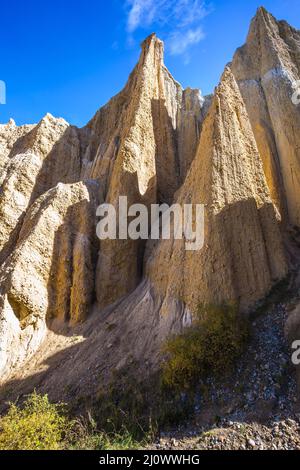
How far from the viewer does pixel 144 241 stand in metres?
14.4

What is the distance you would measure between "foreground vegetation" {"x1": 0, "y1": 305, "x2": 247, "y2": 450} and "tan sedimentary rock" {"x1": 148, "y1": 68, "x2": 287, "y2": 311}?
4.03ft

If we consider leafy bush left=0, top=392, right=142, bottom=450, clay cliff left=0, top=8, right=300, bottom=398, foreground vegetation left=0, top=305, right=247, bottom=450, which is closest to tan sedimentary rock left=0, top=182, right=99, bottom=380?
clay cliff left=0, top=8, right=300, bottom=398

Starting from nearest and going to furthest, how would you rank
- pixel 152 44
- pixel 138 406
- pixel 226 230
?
pixel 138 406 < pixel 226 230 < pixel 152 44

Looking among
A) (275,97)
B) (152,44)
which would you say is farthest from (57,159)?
(275,97)

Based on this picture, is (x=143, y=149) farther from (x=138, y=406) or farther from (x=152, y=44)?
(x=138, y=406)

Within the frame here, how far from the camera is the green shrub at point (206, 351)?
781cm

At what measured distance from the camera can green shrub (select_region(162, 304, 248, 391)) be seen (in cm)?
781

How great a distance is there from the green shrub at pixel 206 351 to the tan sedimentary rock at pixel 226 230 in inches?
42.6

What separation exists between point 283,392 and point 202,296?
3.56 m

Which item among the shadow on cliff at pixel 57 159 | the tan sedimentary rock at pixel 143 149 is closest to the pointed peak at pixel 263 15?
the tan sedimentary rock at pixel 143 149

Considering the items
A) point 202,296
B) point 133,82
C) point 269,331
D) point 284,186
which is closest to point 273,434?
point 269,331

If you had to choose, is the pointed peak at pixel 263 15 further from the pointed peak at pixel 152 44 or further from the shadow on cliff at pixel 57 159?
the shadow on cliff at pixel 57 159

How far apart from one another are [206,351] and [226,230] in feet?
14.4

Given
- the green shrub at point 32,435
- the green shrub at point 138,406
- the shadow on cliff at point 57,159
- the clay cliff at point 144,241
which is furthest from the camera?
the shadow on cliff at point 57,159
